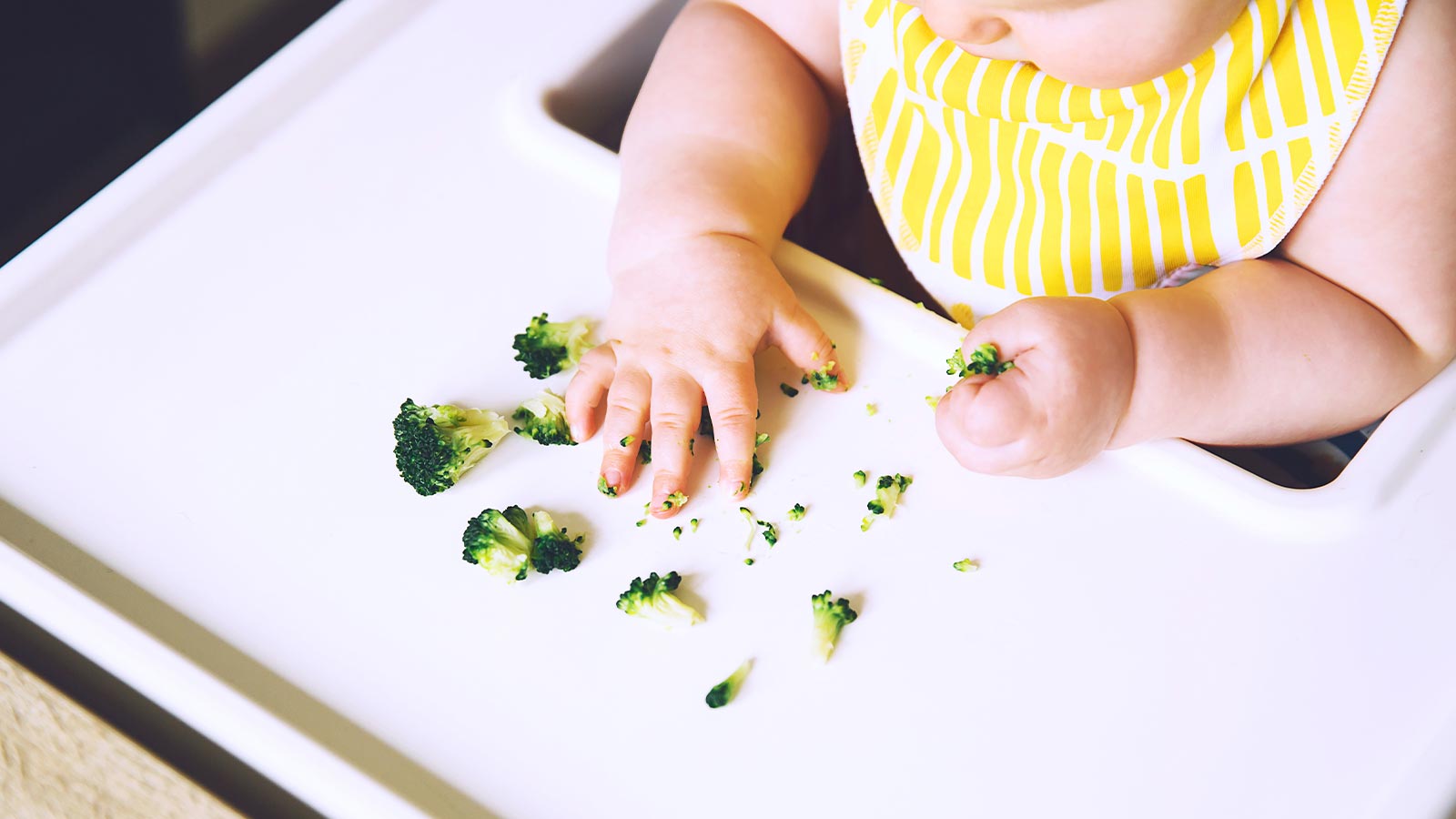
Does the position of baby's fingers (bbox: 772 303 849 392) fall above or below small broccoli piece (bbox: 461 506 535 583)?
above

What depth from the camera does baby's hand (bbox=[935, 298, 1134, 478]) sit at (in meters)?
0.59

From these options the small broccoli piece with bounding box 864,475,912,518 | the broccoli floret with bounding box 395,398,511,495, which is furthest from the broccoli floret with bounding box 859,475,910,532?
the broccoli floret with bounding box 395,398,511,495

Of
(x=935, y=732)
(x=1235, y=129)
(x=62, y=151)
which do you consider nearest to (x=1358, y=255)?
(x=1235, y=129)

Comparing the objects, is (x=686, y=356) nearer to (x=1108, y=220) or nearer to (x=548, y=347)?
(x=548, y=347)

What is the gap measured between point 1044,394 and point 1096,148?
0.74ft

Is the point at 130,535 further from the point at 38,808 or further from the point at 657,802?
the point at 657,802

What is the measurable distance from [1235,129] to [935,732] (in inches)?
16.1

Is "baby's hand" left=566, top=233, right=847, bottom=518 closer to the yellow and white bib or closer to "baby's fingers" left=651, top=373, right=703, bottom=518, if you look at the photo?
"baby's fingers" left=651, top=373, right=703, bottom=518

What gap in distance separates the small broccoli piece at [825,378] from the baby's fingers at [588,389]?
4.4 inches

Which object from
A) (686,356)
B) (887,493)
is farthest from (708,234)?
(887,493)

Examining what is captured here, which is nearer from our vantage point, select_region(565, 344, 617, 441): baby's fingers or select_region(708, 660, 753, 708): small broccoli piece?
select_region(708, 660, 753, 708): small broccoli piece

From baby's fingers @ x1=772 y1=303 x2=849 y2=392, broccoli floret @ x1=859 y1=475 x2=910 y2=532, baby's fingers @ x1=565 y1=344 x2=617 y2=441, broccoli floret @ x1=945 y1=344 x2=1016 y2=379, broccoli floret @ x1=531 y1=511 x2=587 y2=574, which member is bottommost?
broccoli floret @ x1=531 y1=511 x2=587 y2=574

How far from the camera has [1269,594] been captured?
570 mm

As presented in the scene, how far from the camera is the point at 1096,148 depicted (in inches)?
29.3
